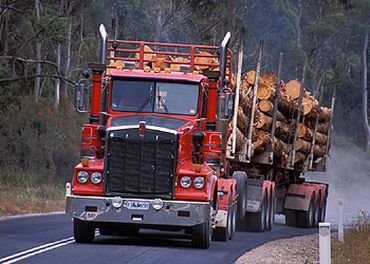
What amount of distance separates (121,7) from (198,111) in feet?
112

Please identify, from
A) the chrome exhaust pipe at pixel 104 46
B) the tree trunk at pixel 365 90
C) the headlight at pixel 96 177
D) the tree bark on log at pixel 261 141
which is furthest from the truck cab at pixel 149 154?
the tree trunk at pixel 365 90

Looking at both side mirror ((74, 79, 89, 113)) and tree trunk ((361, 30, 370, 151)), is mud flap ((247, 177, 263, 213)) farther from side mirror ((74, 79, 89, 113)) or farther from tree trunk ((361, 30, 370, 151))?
tree trunk ((361, 30, 370, 151))

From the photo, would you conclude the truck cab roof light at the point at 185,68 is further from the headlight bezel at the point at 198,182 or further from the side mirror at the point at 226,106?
the headlight bezel at the point at 198,182

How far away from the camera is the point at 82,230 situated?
1917 cm

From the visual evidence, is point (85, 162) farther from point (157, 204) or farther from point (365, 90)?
point (365, 90)

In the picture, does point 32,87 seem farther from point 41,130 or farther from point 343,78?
point 343,78

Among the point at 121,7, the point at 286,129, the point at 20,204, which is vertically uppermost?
the point at 121,7

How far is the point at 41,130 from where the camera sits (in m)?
43.7

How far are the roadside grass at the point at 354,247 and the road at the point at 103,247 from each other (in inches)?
65.1

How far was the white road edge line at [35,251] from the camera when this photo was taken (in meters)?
15.9

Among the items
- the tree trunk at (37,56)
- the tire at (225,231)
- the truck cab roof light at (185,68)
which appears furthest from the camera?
the tree trunk at (37,56)

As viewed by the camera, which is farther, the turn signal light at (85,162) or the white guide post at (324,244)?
the turn signal light at (85,162)

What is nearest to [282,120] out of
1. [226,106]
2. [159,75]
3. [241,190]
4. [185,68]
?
[241,190]

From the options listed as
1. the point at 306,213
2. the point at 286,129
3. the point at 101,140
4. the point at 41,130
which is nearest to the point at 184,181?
the point at 101,140
